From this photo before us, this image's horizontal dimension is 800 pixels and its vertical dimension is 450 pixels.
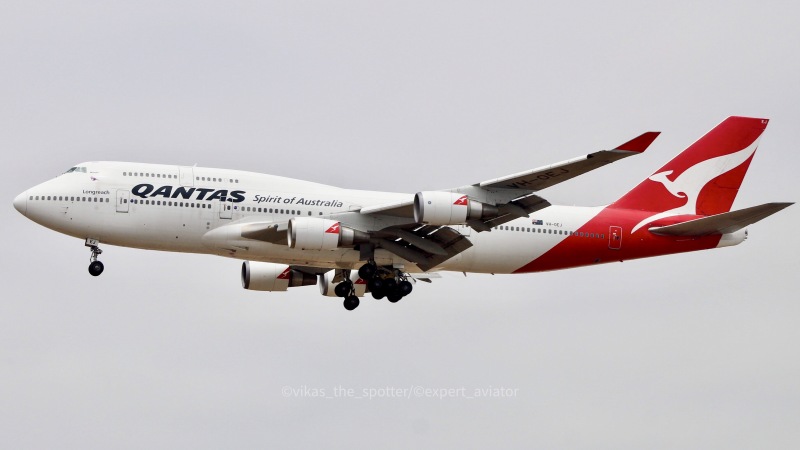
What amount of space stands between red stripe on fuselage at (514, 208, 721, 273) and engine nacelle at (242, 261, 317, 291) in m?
9.96

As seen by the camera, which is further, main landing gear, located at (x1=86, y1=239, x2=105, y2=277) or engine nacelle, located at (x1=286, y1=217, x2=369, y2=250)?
main landing gear, located at (x1=86, y1=239, x2=105, y2=277)

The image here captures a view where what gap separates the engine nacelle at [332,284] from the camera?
57500mm

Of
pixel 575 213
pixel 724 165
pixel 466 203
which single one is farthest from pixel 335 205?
pixel 724 165

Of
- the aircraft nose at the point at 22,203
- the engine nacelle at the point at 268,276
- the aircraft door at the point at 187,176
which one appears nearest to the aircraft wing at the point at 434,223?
the aircraft door at the point at 187,176

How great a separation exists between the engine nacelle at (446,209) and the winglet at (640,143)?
643cm

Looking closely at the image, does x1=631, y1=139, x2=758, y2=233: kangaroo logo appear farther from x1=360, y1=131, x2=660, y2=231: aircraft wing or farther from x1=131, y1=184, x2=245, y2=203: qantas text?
x1=131, y1=184, x2=245, y2=203: qantas text

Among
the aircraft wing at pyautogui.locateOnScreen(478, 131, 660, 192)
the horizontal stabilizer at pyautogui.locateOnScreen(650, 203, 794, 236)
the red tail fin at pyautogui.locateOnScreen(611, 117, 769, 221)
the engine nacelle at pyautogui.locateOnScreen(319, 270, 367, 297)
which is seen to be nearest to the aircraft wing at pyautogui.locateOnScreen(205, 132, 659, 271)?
the aircraft wing at pyautogui.locateOnScreen(478, 131, 660, 192)

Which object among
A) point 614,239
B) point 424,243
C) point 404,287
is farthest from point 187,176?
point 614,239

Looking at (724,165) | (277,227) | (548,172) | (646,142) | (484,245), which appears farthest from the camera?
(724,165)

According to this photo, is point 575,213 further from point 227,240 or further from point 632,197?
point 227,240

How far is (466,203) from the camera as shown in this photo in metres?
48.6

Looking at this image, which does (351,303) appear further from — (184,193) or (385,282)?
(184,193)

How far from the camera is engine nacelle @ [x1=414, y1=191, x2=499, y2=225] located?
159ft

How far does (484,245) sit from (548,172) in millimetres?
7955
